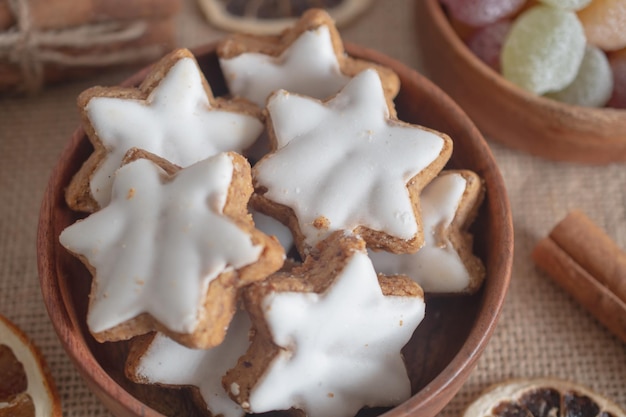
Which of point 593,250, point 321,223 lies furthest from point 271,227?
point 593,250

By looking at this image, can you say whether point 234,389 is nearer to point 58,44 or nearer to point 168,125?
point 168,125

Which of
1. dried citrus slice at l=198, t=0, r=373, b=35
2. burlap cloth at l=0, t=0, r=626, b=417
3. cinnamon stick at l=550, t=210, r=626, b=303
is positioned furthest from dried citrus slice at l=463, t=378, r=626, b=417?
dried citrus slice at l=198, t=0, r=373, b=35

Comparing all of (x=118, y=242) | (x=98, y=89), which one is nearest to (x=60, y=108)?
(x=98, y=89)

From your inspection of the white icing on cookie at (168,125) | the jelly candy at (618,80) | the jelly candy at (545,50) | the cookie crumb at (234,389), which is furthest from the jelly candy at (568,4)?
the cookie crumb at (234,389)

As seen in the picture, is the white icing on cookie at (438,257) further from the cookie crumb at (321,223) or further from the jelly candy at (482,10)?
the jelly candy at (482,10)

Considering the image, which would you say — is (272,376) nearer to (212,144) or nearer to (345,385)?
(345,385)

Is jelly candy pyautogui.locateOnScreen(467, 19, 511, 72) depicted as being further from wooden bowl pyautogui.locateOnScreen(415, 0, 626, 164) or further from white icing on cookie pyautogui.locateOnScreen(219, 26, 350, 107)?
white icing on cookie pyautogui.locateOnScreen(219, 26, 350, 107)
